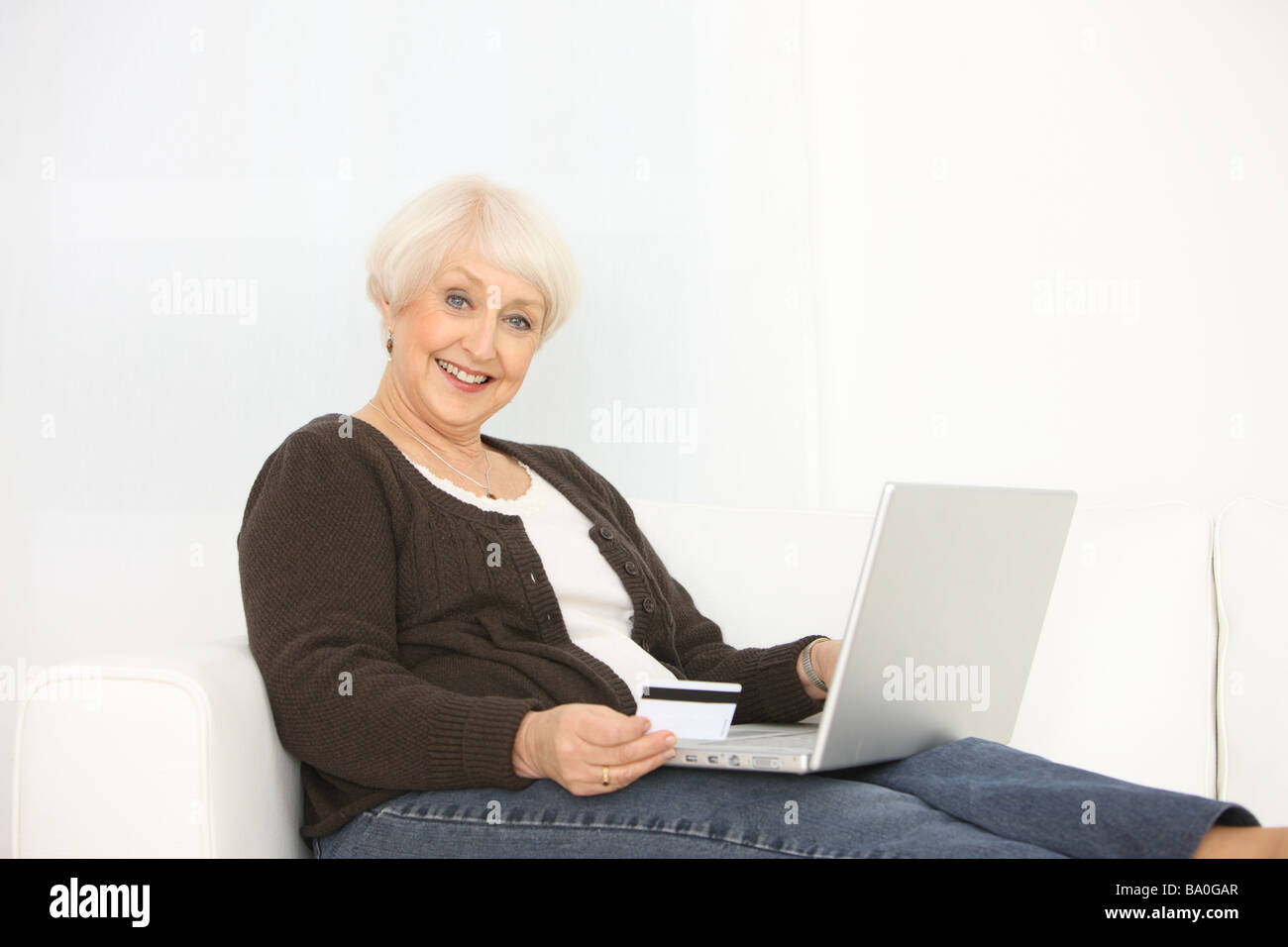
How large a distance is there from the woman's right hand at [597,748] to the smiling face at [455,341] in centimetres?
70

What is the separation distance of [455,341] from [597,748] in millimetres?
794

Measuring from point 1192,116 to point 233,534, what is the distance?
7.27 ft

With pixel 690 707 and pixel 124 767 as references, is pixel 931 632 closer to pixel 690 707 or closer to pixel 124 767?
pixel 690 707

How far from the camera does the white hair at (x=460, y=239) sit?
1793 millimetres

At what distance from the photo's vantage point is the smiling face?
1.81 meters

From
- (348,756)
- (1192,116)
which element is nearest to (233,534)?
(348,756)

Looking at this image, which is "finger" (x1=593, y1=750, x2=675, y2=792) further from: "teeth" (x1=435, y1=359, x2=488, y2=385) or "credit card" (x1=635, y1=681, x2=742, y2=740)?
"teeth" (x1=435, y1=359, x2=488, y2=385)

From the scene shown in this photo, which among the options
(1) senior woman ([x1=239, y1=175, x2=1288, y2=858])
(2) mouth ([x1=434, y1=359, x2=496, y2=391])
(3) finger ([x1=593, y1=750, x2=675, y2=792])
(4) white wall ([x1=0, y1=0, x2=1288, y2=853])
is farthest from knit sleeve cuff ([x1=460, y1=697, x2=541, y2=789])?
(4) white wall ([x1=0, y1=0, x2=1288, y2=853])

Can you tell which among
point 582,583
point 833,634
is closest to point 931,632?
point 582,583

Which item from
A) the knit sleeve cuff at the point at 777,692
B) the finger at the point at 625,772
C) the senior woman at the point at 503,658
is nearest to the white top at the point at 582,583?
the senior woman at the point at 503,658

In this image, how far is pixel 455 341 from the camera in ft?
5.97
